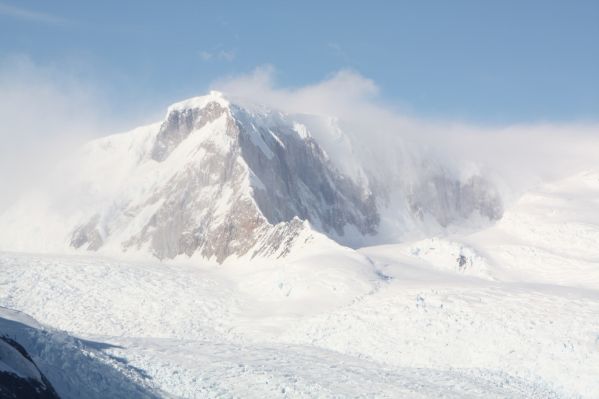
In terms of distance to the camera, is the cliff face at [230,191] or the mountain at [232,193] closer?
the cliff face at [230,191]

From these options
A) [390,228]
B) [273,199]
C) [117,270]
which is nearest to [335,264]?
[117,270]

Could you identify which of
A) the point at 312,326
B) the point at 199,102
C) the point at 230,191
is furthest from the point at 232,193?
the point at 312,326

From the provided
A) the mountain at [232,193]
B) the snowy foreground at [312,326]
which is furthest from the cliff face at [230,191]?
the snowy foreground at [312,326]

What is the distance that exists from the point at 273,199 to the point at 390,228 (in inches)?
1451

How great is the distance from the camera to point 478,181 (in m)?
170

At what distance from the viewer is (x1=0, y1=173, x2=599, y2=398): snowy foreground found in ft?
103

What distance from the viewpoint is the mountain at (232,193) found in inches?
3942

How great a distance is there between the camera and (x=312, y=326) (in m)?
49.8

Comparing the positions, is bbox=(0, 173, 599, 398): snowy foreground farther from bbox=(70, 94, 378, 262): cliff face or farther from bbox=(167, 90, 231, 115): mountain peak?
bbox=(167, 90, 231, 115): mountain peak

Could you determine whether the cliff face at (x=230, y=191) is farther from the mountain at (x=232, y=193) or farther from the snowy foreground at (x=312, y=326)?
the snowy foreground at (x=312, y=326)

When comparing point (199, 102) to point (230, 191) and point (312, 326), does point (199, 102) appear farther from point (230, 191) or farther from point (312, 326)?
point (312, 326)

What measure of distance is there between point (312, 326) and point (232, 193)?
184ft

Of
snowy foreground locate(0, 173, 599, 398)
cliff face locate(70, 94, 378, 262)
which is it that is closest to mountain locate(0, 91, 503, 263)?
cliff face locate(70, 94, 378, 262)

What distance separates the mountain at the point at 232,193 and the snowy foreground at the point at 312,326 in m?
13.3
